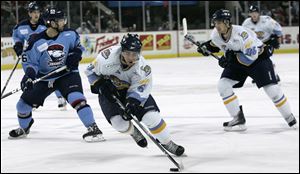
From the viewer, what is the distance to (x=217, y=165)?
3559 mm

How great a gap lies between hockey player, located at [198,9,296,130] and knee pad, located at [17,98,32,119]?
149 centimetres

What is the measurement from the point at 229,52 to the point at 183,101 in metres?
2.05

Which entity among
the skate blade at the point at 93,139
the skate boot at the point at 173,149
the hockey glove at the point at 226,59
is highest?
the hockey glove at the point at 226,59

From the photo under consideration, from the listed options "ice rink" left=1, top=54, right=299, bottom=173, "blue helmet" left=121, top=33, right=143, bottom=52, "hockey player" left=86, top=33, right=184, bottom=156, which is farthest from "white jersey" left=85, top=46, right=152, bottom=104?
"ice rink" left=1, top=54, right=299, bottom=173

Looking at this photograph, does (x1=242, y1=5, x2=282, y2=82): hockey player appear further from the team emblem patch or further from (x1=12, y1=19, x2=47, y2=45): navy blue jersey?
the team emblem patch

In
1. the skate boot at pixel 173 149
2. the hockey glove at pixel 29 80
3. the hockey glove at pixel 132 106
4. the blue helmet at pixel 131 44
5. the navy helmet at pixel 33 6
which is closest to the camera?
the blue helmet at pixel 131 44

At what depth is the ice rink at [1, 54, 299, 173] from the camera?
142 inches

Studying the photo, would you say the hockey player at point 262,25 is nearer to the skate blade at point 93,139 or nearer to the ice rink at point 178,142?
the ice rink at point 178,142

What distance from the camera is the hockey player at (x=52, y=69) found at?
4562mm

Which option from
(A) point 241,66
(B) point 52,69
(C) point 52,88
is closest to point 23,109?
(C) point 52,88

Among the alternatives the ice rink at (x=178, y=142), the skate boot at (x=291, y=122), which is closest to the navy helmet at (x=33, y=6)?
the ice rink at (x=178, y=142)

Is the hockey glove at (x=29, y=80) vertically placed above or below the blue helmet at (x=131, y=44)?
below

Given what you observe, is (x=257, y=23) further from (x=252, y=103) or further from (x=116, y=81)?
(x=116, y=81)

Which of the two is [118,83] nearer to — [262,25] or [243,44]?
[243,44]
